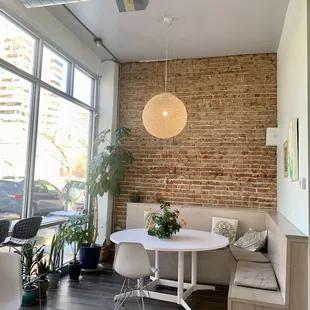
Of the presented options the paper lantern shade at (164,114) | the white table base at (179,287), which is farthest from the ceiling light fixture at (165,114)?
the white table base at (179,287)

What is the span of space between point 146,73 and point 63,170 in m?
2.40

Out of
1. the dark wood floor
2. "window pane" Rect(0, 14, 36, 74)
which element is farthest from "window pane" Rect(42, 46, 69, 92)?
the dark wood floor

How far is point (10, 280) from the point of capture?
7.64 feet

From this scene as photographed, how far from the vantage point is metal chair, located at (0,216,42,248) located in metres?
3.27

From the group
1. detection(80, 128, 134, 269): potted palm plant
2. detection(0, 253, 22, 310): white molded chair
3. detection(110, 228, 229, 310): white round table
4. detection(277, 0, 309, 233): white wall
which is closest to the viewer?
detection(0, 253, 22, 310): white molded chair

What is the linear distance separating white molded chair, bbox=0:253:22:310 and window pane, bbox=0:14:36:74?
2327 mm

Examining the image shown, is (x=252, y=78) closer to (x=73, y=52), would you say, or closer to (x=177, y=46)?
(x=177, y=46)

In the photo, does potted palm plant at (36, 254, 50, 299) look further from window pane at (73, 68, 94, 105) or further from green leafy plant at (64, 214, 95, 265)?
window pane at (73, 68, 94, 105)

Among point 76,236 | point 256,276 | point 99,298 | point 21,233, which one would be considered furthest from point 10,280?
point 256,276

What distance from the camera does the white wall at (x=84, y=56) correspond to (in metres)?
3.67

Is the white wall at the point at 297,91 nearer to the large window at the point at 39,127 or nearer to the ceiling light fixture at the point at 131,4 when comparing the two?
the ceiling light fixture at the point at 131,4

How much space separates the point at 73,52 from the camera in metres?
4.74

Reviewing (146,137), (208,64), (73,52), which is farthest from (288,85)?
(73,52)

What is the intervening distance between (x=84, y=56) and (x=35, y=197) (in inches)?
99.6
